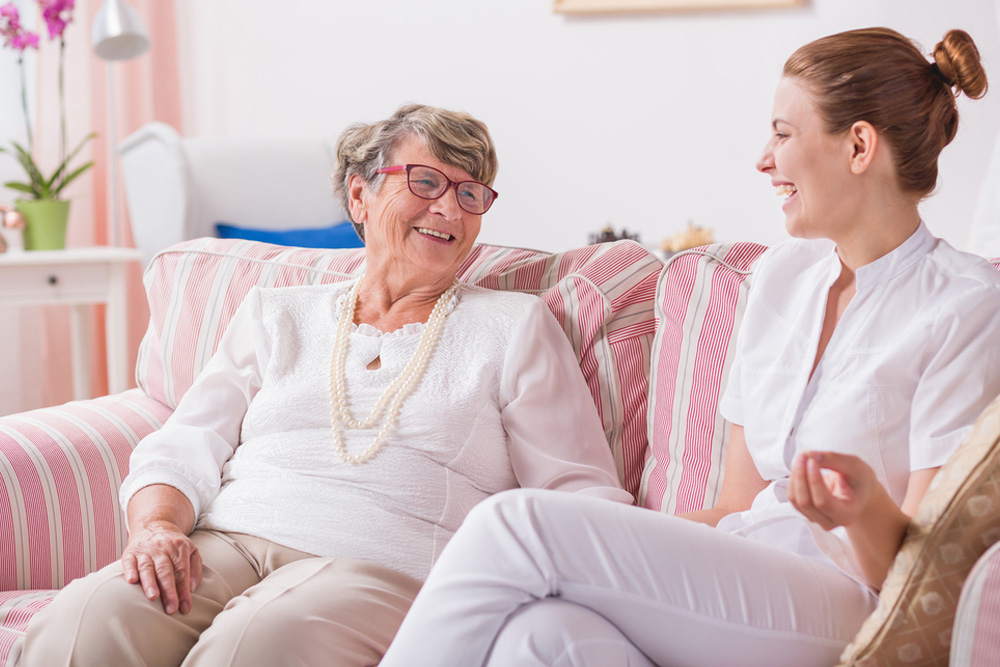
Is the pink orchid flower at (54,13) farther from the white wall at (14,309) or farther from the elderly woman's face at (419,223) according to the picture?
the elderly woman's face at (419,223)

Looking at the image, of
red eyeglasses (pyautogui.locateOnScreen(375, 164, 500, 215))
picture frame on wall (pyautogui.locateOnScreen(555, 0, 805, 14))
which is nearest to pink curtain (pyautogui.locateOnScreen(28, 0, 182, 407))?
picture frame on wall (pyautogui.locateOnScreen(555, 0, 805, 14))

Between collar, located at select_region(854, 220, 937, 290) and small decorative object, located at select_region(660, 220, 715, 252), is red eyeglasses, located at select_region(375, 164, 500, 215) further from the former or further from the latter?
small decorative object, located at select_region(660, 220, 715, 252)

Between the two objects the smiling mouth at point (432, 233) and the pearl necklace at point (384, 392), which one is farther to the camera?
the smiling mouth at point (432, 233)

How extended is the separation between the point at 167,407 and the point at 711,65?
2.33 meters

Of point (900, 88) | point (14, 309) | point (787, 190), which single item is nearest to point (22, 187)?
point (14, 309)

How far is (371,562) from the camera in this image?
127 cm

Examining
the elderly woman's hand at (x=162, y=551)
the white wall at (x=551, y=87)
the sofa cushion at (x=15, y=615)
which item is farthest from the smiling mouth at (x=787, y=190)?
the white wall at (x=551, y=87)

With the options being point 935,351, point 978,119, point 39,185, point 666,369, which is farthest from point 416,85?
point 935,351

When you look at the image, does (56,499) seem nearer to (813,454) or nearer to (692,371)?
(692,371)

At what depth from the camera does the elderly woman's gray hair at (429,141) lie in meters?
1.53

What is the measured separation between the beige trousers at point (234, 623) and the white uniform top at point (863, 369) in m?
0.48

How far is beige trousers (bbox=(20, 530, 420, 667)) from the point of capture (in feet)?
3.56

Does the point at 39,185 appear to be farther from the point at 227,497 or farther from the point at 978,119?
the point at 978,119

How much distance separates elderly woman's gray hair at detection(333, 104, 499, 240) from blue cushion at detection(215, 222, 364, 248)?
4.37 ft
